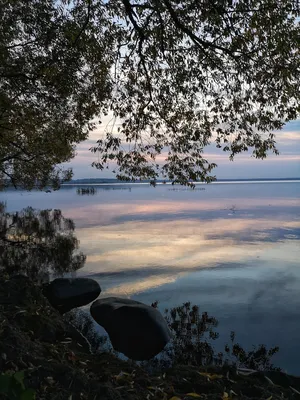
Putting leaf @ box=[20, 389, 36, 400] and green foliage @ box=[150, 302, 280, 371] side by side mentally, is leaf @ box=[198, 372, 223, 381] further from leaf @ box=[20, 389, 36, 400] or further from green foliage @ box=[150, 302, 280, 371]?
leaf @ box=[20, 389, 36, 400]

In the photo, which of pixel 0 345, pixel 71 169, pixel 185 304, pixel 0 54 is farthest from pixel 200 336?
pixel 71 169

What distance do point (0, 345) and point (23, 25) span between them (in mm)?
12916

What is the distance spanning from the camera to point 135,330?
942cm

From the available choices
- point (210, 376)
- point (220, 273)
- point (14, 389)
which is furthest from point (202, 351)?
point (14, 389)

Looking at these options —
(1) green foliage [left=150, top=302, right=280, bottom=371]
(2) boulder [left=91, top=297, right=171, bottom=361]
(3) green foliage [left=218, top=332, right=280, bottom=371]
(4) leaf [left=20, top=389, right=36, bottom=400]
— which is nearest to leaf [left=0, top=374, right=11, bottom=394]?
(4) leaf [left=20, top=389, right=36, bottom=400]

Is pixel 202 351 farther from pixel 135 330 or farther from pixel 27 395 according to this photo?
pixel 27 395

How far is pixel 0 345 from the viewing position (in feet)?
20.6

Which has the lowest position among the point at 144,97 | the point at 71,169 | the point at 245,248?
the point at 245,248

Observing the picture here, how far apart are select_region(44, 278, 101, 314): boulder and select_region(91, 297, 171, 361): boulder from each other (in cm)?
220

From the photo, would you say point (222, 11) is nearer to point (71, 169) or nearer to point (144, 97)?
point (144, 97)

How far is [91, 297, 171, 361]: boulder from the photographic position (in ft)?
29.9

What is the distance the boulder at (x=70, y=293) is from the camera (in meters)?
12.0

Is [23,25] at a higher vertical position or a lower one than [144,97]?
higher

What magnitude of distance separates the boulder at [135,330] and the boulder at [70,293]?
2.20 meters
